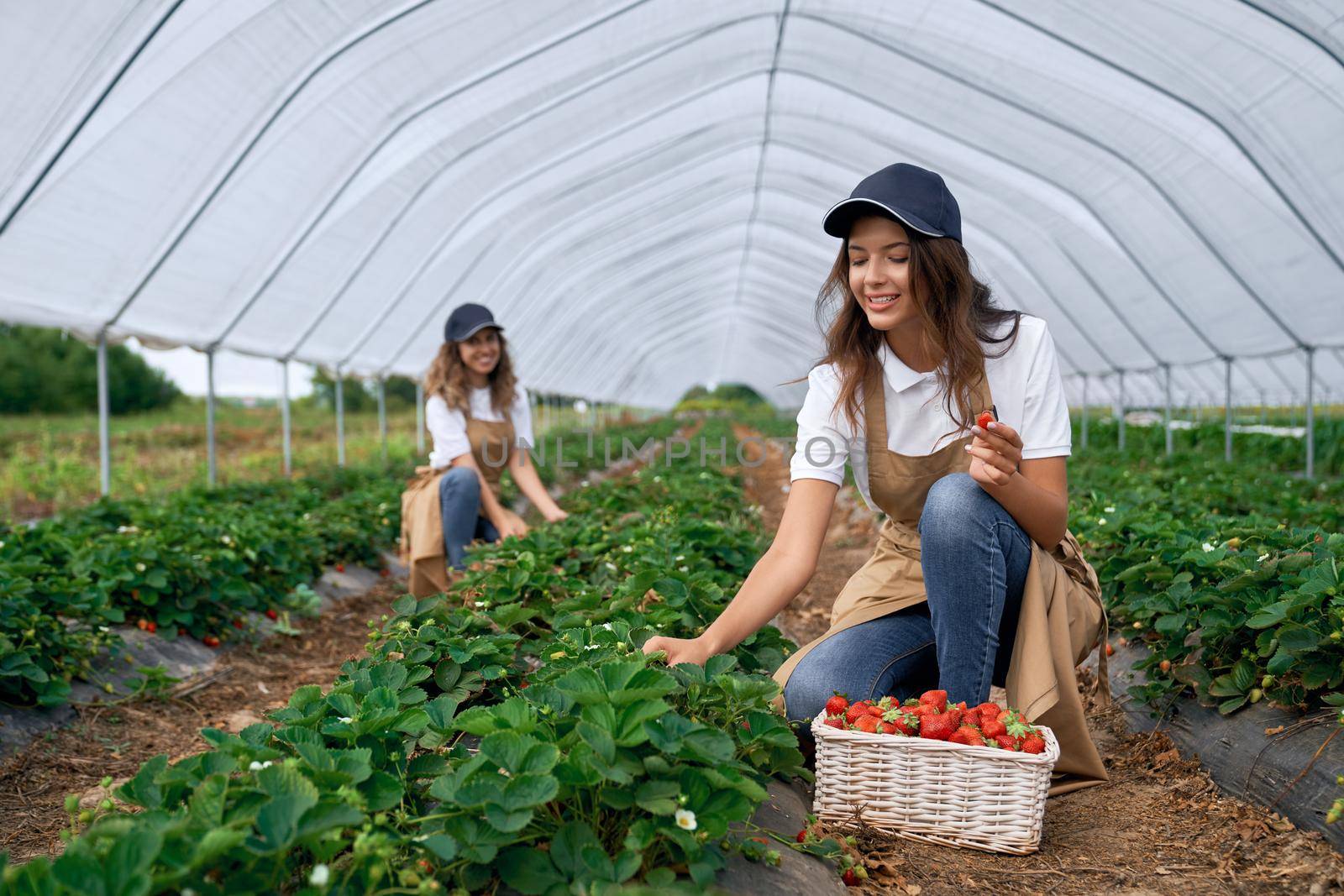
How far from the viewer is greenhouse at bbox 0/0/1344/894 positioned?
171cm

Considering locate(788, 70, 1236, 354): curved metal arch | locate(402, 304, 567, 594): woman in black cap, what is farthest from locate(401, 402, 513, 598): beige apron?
locate(788, 70, 1236, 354): curved metal arch

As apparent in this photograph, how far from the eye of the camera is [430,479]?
5004 millimetres

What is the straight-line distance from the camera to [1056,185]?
8.66 m

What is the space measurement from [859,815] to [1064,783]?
0.61 metres

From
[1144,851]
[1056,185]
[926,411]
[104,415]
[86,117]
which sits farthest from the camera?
[1056,185]

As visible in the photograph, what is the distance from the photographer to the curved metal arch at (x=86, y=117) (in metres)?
4.30

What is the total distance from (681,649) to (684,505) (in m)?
3.28

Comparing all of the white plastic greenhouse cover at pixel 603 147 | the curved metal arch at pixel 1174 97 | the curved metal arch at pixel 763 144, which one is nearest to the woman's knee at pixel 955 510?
the white plastic greenhouse cover at pixel 603 147

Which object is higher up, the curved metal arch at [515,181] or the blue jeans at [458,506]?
the curved metal arch at [515,181]

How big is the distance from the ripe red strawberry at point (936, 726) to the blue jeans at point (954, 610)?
278 mm

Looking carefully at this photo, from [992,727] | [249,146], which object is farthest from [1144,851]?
[249,146]

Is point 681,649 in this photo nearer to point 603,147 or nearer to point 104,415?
point 104,415

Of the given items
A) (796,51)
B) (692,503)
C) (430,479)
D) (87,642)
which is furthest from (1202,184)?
(87,642)

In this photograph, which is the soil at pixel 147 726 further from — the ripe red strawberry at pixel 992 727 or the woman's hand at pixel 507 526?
the ripe red strawberry at pixel 992 727
